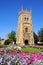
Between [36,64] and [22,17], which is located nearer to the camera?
[36,64]

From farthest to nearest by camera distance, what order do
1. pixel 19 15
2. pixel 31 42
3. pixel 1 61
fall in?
pixel 19 15, pixel 31 42, pixel 1 61

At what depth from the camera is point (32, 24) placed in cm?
6881

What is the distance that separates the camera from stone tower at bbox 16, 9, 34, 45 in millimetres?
67188

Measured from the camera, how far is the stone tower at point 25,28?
67.2 m

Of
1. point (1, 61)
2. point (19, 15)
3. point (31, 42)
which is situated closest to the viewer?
point (1, 61)

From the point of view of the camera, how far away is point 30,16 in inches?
2704

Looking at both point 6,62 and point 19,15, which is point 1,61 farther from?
point 19,15

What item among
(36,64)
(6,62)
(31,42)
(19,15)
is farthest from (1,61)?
(19,15)

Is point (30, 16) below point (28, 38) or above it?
above

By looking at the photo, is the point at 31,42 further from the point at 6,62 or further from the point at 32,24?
the point at 6,62

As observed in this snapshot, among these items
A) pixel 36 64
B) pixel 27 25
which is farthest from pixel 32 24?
pixel 36 64

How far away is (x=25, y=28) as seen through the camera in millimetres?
68312

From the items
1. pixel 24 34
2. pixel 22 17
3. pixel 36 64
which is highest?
pixel 22 17

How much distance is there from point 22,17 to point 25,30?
435 centimetres
